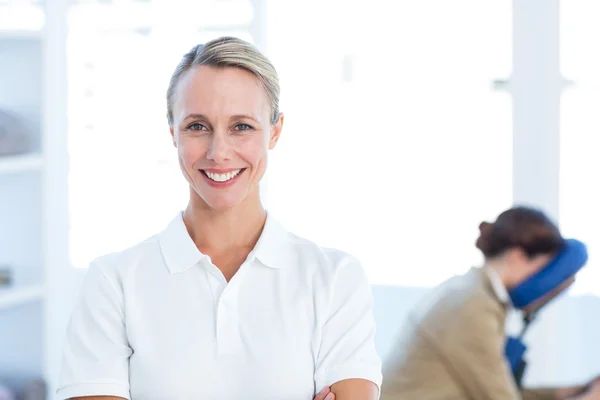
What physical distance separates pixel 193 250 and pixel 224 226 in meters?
0.06

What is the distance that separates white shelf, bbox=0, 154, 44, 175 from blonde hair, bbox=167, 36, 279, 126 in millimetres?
1896

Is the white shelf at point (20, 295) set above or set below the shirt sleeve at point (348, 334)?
below

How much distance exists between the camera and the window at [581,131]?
312 cm

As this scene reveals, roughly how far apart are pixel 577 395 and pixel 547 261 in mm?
411

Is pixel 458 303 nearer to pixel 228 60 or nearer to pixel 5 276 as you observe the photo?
pixel 228 60

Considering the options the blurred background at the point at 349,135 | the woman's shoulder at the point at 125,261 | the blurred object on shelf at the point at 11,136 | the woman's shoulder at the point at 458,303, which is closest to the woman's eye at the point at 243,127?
the woman's shoulder at the point at 125,261

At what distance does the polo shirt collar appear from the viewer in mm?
1492

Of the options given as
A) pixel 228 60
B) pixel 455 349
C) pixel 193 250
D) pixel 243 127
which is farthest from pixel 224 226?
pixel 455 349

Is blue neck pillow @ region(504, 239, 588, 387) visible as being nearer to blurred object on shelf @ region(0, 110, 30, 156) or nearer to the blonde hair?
the blonde hair

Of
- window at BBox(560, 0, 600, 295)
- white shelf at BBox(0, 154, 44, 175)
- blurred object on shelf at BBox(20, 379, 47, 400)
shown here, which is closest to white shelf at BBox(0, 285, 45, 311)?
blurred object on shelf at BBox(20, 379, 47, 400)

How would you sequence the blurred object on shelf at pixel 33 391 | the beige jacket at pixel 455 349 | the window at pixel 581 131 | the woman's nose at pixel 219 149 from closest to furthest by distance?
the woman's nose at pixel 219 149, the beige jacket at pixel 455 349, the window at pixel 581 131, the blurred object on shelf at pixel 33 391

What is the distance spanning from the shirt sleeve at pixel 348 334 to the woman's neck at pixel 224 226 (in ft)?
0.53

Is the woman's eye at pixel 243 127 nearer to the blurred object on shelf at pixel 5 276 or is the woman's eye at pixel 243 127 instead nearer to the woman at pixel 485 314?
the woman at pixel 485 314

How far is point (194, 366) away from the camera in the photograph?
4.70 feet
